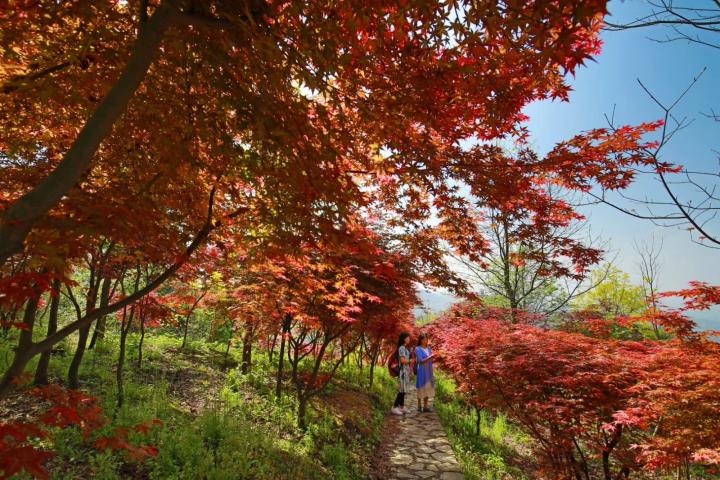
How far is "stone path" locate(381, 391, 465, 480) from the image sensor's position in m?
5.41

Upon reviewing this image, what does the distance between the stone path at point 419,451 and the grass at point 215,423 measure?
0.38 metres

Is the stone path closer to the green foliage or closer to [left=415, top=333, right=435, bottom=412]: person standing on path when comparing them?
[left=415, top=333, right=435, bottom=412]: person standing on path

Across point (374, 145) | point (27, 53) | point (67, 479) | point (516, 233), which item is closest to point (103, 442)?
point (67, 479)

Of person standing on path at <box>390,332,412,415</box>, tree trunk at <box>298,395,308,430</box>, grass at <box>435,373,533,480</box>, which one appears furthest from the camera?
person standing on path at <box>390,332,412,415</box>

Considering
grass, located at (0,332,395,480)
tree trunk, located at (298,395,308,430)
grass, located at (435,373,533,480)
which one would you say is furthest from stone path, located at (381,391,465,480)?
tree trunk, located at (298,395,308,430)

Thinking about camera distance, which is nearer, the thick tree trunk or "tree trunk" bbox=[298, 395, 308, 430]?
the thick tree trunk

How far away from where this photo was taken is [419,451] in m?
6.31

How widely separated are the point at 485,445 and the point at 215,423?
514cm

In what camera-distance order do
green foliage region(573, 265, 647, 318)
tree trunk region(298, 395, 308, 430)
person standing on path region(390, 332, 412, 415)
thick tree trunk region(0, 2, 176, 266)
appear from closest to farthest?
thick tree trunk region(0, 2, 176, 266) → tree trunk region(298, 395, 308, 430) → person standing on path region(390, 332, 412, 415) → green foliage region(573, 265, 647, 318)

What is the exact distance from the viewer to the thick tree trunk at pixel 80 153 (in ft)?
6.33

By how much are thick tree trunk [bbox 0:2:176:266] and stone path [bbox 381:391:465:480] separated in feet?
A: 17.8

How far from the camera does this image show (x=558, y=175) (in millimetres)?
5281

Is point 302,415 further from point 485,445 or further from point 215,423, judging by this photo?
point 485,445

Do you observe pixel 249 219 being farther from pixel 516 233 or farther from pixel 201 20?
pixel 516 233
